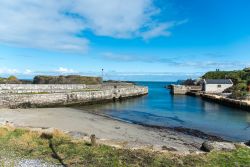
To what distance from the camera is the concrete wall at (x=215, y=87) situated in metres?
68.2

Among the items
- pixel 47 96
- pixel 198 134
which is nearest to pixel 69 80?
pixel 47 96

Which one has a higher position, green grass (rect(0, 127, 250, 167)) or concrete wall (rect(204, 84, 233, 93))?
concrete wall (rect(204, 84, 233, 93))

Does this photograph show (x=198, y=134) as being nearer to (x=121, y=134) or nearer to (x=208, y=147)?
(x=121, y=134)

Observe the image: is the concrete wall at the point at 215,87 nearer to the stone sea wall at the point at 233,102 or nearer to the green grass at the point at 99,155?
the stone sea wall at the point at 233,102

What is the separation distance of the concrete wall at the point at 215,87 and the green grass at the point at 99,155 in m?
56.9

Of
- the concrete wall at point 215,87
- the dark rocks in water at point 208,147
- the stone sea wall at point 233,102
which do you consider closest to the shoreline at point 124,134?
the dark rocks in water at point 208,147

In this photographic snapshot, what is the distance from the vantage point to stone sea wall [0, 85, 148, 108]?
36.1 m

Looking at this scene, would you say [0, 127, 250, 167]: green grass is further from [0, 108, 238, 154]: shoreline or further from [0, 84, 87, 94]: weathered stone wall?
[0, 84, 87, 94]: weathered stone wall

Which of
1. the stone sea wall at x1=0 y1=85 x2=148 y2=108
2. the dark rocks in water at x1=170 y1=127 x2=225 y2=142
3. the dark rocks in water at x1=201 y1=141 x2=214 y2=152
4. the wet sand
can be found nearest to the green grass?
the dark rocks in water at x1=201 y1=141 x2=214 y2=152

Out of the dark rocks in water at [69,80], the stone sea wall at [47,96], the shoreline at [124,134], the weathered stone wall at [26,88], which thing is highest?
the dark rocks in water at [69,80]

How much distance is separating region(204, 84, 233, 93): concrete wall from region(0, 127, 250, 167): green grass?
56899mm

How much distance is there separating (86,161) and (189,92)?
230 ft

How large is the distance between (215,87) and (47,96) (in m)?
44.8

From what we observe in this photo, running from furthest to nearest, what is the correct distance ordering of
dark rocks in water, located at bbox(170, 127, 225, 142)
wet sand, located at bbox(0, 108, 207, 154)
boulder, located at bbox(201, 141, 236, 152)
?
dark rocks in water, located at bbox(170, 127, 225, 142)
wet sand, located at bbox(0, 108, 207, 154)
boulder, located at bbox(201, 141, 236, 152)
